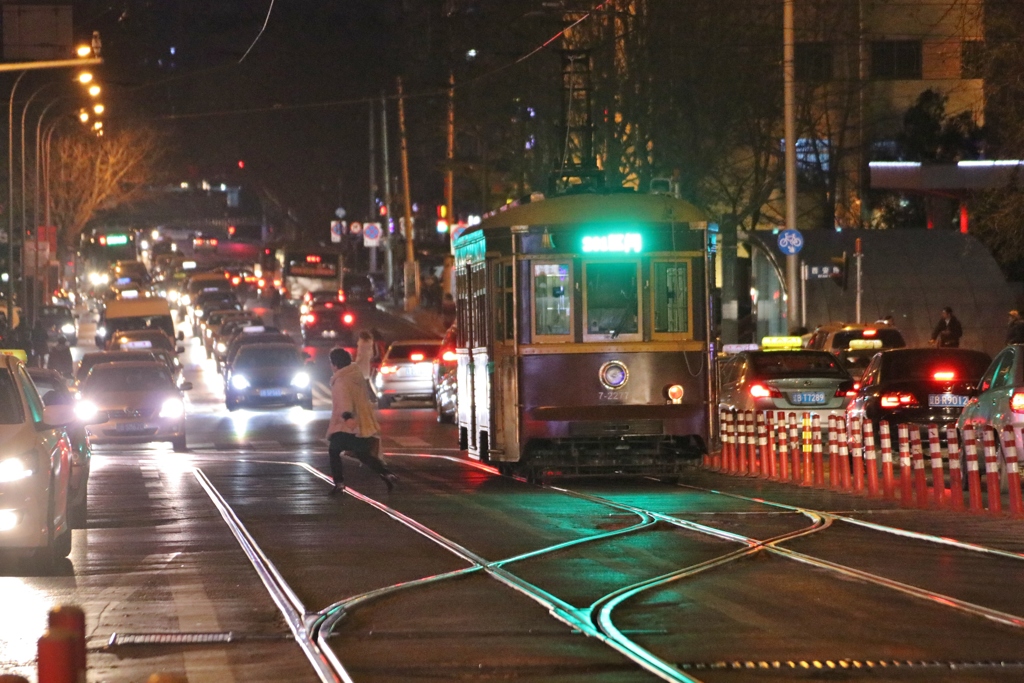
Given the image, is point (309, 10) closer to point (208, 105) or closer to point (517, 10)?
point (208, 105)

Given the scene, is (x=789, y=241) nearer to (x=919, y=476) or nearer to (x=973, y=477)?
(x=919, y=476)

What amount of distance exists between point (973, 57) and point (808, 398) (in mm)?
5425

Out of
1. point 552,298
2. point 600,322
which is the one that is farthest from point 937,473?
point 552,298

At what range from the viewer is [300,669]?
8.52 m

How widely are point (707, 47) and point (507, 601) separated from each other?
3985 centimetres

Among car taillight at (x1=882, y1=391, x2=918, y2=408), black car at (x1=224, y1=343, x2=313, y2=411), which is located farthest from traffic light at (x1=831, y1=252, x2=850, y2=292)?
car taillight at (x1=882, y1=391, x2=918, y2=408)

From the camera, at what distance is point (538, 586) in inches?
445

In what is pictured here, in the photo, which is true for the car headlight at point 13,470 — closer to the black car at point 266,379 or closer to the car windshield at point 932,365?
the car windshield at point 932,365

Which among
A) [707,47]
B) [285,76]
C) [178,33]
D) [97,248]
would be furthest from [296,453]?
[178,33]

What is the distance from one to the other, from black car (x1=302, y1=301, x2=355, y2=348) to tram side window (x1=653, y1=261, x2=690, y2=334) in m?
47.0

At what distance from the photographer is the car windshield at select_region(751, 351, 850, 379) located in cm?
2570

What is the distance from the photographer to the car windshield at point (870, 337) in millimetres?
33312

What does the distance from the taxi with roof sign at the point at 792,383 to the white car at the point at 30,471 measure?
542 inches

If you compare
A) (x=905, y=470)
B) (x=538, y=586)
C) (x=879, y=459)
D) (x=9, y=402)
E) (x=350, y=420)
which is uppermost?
(x=9, y=402)
